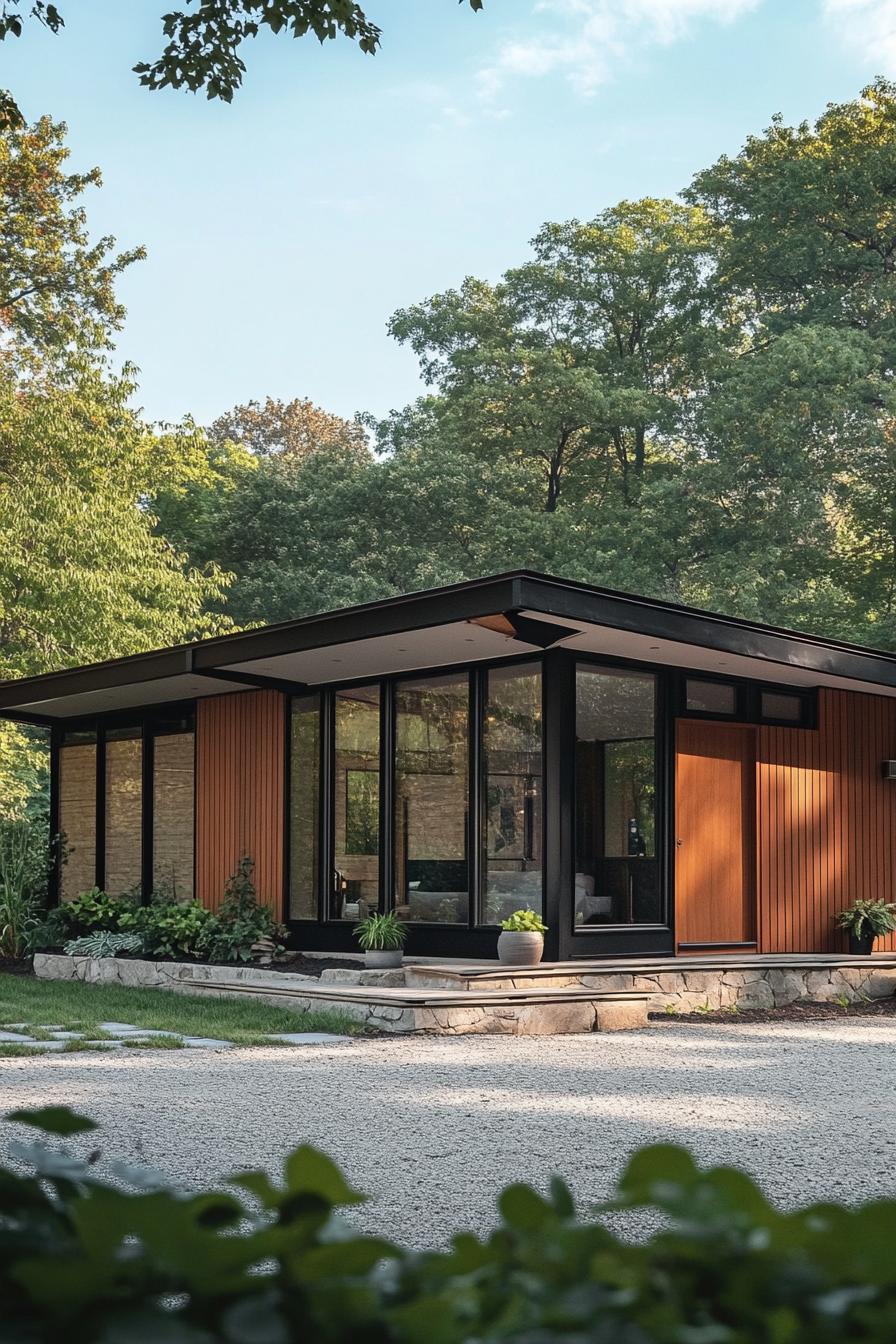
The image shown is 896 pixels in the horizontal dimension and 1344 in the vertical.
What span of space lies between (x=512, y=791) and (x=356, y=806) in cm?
178

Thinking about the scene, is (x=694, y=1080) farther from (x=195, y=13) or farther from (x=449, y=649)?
(x=195, y=13)

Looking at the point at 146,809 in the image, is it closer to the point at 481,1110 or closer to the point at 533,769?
the point at 533,769

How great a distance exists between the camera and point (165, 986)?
458 inches

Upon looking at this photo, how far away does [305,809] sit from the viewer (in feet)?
41.3

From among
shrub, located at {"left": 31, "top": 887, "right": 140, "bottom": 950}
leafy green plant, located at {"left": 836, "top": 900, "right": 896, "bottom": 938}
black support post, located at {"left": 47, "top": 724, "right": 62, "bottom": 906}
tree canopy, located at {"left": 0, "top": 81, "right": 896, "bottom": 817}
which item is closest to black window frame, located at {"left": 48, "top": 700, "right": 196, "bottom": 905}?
black support post, located at {"left": 47, "top": 724, "right": 62, "bottom": 906}

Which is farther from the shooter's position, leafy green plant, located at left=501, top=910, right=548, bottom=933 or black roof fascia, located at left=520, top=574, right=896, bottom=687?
leafy green plant, located at left=501, top=910, right=548, bottom=933

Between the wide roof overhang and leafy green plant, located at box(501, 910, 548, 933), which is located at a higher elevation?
the wide roof overhang

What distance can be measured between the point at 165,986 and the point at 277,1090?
5.54m

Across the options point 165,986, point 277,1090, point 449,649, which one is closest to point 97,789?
point 165,986

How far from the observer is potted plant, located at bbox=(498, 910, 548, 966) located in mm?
9922

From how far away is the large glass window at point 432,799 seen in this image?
36.5 ft

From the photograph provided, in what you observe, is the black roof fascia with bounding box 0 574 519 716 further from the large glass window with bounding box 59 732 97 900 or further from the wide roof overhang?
the large glass window with bounding box 59 732 97 900

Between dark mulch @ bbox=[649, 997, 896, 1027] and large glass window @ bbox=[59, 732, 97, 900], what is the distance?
714 cm

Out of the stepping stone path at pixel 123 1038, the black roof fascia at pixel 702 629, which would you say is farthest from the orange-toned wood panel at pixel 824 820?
the stepping stone path at pixel 123 1038
